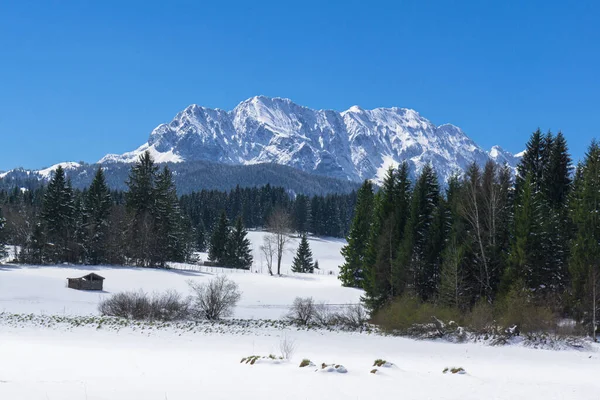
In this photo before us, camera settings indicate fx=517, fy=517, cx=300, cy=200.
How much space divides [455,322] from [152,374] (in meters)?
22.6

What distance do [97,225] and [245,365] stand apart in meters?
59.1

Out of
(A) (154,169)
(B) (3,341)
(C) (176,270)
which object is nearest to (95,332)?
(B) (3,341)

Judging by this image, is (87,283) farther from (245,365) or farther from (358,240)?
(245,365)

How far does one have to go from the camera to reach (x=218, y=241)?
3482 inches

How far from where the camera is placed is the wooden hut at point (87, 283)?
50.3 metres

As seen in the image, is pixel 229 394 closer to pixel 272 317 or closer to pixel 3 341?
pixel 3 341

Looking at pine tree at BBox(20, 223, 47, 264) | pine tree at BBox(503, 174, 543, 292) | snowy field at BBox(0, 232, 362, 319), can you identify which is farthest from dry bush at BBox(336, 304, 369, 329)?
pine tree at BBox(20, 223, 47, 264)

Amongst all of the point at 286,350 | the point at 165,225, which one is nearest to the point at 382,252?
the point at 286,350

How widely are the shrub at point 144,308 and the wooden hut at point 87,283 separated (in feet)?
43.4

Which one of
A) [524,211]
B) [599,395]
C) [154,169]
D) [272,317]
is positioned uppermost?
[154,169]

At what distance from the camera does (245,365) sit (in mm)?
16328

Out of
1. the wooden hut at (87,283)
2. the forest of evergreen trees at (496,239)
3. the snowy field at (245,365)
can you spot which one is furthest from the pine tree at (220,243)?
the forest of evergreen trees at (496,239)

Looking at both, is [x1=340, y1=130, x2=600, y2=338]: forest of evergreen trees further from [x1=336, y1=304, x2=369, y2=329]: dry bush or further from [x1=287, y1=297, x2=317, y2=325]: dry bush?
[x1=287, y1=297, x2=317, y2=325]: dry bush

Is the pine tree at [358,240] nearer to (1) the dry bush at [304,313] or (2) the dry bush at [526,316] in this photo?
(1) the dry bush at [304,313]
